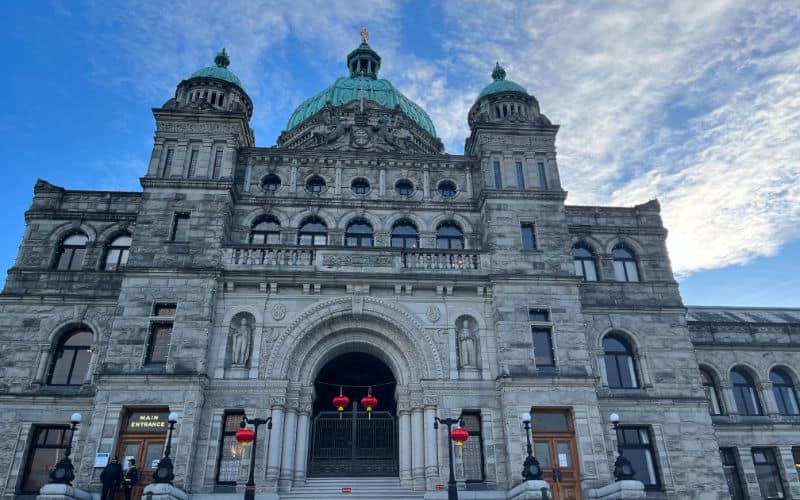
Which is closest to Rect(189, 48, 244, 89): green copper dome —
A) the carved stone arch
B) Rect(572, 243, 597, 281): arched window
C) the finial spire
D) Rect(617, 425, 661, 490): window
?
the finial spire

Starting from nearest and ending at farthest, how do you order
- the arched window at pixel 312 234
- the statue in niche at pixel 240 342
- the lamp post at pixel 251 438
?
the lamp post at pixel 251 438, the statue in niche at pixel 240 342, the arched window at pixel 312 234

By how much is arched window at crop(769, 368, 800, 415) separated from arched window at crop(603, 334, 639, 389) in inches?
383

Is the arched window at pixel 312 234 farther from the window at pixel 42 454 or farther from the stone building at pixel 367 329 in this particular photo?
the window at pixel 42 454

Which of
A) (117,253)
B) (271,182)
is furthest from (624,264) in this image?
(117,253)

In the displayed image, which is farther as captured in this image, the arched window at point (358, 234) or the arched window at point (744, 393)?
the arched window at point (744, 393)

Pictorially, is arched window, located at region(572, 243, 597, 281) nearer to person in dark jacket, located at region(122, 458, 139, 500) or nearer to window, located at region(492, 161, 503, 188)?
window, located at region(492, 161, 503, 188)

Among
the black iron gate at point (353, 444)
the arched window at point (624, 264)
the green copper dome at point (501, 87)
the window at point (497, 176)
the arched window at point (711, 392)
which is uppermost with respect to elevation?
the green copper dome at point (501, 87)

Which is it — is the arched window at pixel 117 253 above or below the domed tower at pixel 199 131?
below

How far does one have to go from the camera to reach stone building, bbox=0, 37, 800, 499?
21266 mm

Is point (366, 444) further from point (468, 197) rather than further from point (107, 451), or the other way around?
point (468, 197)

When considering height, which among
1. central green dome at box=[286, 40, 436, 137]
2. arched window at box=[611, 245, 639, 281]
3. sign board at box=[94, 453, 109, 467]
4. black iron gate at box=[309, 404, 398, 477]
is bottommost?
sign board at box=[94, 453, 109, 467]

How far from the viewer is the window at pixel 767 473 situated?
1054 inches

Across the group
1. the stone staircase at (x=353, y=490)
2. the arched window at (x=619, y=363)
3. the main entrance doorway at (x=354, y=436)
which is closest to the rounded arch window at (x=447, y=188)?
the main entrance doorway at (x=354, y=436)

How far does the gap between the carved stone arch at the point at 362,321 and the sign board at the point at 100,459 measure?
5.98 m
